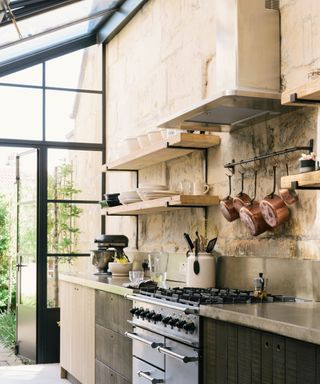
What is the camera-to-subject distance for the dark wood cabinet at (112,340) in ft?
12.8

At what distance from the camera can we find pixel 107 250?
5.51 m

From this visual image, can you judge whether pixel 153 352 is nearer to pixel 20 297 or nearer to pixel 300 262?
pixel 300 262

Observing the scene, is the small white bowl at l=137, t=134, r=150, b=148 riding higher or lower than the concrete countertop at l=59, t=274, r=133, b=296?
higher

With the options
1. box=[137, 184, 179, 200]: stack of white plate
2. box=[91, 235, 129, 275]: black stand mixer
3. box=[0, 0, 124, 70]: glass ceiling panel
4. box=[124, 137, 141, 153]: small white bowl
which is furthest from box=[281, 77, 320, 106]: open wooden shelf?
box=[0, 0, 124, 70]: glass ceiling panel

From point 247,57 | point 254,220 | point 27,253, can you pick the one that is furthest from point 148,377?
point 27,253

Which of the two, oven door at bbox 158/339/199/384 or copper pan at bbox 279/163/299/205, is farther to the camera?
copper pan at bbox 279/163/299/205

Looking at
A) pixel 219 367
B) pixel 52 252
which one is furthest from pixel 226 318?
pixel 52 252

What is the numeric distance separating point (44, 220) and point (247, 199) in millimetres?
3169

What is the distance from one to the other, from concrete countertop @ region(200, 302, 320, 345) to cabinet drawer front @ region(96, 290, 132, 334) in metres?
1.15

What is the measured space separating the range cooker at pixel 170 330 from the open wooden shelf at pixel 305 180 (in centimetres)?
57

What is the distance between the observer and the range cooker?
9.61 ft

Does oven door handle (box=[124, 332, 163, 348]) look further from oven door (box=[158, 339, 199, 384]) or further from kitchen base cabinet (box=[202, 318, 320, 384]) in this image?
kitchen base cabinet (box=[202, 318, 320, 384])

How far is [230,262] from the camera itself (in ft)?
12.4

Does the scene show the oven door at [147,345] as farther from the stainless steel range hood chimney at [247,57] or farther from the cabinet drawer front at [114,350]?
the stainless steel range hood chimney at [247,57]
